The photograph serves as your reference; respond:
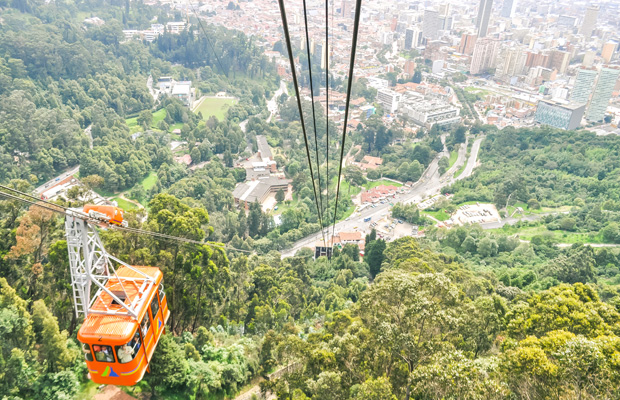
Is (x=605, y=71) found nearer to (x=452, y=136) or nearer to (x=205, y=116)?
(x=452, y=136)

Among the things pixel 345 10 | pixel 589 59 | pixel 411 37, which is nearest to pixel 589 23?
pixel 589 59

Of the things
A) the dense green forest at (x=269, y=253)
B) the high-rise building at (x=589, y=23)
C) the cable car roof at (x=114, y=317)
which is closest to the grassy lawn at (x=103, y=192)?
the dense green forest at (x=269, y=253)

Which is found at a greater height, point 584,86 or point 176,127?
point 584,86

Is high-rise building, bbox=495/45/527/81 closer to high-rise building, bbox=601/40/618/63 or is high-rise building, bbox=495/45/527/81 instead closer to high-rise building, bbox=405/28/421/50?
high-rise building, bbox=405/28/421/50

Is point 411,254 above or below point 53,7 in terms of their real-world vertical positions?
below

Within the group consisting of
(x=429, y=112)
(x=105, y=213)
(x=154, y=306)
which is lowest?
(x=429, y=112)

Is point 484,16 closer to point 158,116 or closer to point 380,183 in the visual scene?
point 380,183

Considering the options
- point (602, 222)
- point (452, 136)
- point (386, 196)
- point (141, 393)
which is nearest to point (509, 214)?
point (602, 222)
